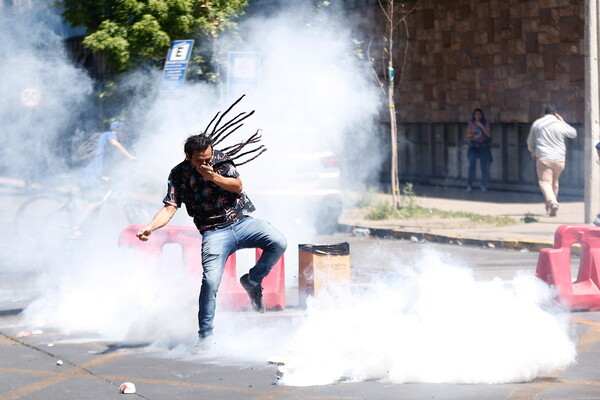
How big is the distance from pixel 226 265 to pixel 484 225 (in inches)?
261

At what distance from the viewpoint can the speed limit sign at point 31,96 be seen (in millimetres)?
19928

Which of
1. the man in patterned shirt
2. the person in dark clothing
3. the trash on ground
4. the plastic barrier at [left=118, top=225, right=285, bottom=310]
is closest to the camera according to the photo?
the trash on ground

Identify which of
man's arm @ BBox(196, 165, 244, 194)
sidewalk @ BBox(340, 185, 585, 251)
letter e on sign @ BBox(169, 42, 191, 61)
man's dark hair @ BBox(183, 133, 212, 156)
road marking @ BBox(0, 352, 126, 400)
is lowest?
road marking @ BBox(0, 352, 126, 400)

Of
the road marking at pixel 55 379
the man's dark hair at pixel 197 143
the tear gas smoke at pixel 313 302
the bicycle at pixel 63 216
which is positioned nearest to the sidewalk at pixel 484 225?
the tear gas smoke at pixel 313 302

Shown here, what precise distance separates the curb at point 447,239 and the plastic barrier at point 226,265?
468 cm

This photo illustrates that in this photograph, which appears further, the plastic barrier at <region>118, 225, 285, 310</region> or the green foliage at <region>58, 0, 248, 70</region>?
the green foliage at <region>58, 0, 248, 70</region>

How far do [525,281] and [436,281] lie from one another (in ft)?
5.23

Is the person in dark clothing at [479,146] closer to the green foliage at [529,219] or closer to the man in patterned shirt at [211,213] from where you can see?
the green foliage at [529,219]

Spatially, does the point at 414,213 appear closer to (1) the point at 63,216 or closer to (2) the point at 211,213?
(1) the point at 63,216

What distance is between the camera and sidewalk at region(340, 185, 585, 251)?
42.9ft

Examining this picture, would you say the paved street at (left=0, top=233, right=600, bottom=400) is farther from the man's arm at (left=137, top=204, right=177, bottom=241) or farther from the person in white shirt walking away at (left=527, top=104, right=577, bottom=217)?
the person in white shirt walking away at (left=527, top=104, right=577, bottom=217)

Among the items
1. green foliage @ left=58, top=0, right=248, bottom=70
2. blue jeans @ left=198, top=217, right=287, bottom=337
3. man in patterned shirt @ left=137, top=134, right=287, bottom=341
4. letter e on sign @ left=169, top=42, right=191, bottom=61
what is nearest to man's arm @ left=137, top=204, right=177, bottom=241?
man in patterned shirt @ left=137, top=134, right=287, bottom=341

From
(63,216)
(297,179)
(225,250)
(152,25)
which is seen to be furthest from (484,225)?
(225,250)

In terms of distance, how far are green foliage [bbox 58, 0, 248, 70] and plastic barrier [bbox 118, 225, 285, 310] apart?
8.75m
